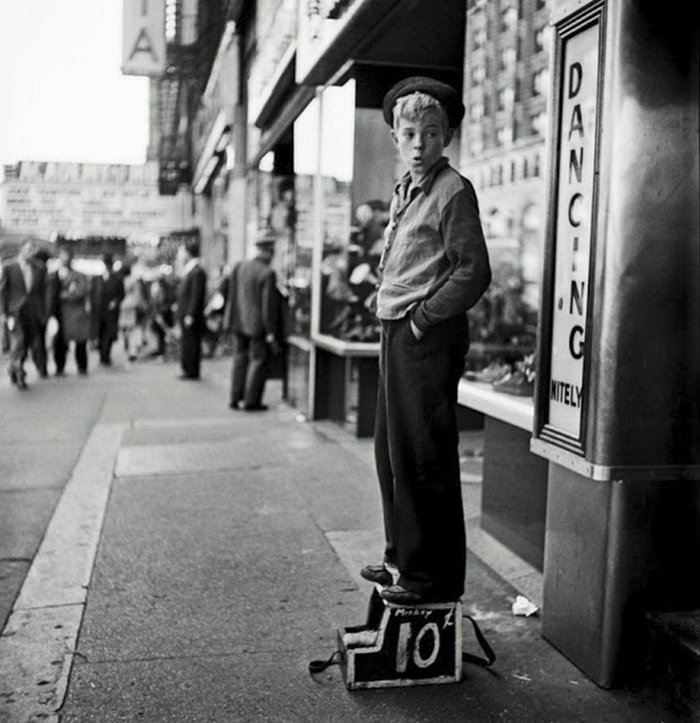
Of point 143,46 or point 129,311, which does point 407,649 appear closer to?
point 143,46

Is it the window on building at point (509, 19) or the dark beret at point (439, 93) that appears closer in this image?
the dark beret at point (439, 93)

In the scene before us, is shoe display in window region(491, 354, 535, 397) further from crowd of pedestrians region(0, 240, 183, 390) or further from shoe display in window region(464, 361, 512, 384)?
crowd of pedestrians region(0, 240, 183, 390)

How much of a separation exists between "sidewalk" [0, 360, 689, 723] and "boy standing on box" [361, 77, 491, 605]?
0.49 metres

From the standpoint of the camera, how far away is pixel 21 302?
1335 centimetres

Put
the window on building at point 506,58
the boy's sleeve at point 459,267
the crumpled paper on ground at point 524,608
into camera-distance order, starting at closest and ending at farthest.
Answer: the boy's sleeve at point 459,267 < the crumpled paper on ground at point 524,608 < the window on building at point 506,58

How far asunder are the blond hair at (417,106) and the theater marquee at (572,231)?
56 cm

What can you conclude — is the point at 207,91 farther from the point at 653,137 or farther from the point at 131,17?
the point at 653,137

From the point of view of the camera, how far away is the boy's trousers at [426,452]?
348 centimetres

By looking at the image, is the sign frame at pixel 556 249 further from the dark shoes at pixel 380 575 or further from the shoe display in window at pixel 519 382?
the shoe display in window at pixel 519 382

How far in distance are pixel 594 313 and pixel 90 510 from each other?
390cm

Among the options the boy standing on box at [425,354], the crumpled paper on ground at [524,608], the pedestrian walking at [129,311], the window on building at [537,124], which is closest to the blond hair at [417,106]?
the boy standing on box at [425,354]

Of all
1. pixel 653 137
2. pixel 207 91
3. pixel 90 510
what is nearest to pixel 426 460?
pixel 653 137

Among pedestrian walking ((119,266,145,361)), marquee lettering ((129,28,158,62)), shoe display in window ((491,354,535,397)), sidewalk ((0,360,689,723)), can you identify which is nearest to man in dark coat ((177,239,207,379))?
marquee lettering ((129,28,158,62))

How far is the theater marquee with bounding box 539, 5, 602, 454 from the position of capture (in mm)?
3596
